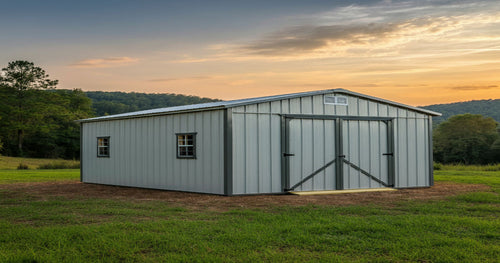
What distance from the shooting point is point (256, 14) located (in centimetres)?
1969

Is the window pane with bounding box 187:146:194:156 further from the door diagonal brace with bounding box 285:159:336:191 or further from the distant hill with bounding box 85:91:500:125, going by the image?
the distant hill with bounding box 85:91:500:125

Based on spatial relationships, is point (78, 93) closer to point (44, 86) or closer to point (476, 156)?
point (44, 86)

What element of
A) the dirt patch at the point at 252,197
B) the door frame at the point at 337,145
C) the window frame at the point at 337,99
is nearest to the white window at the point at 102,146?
the dirt patch at the point at 252,197

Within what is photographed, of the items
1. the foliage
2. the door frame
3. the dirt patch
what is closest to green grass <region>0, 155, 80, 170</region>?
the foliage

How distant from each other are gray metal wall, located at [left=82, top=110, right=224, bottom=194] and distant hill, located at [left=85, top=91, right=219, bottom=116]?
53.1 m

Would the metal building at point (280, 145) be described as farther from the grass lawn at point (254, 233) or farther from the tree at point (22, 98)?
the tree at point (22, 98)

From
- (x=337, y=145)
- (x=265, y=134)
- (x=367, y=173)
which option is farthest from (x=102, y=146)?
(x=367, y=173)

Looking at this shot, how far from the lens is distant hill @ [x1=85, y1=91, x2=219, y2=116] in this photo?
76250 mm

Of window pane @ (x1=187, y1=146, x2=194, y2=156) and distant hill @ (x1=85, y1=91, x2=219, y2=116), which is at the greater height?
distant hill @ (x1=85, y1=91, x2=219, y2=116)

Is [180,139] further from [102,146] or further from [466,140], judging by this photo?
[466,140]

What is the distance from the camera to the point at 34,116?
2357 inches

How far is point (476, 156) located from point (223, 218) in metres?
60.5

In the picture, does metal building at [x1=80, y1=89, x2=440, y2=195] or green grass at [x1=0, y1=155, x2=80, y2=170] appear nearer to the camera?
metal building at [x1=80, y1=89, x2=440, y2=195]

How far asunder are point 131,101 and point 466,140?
50025mm
